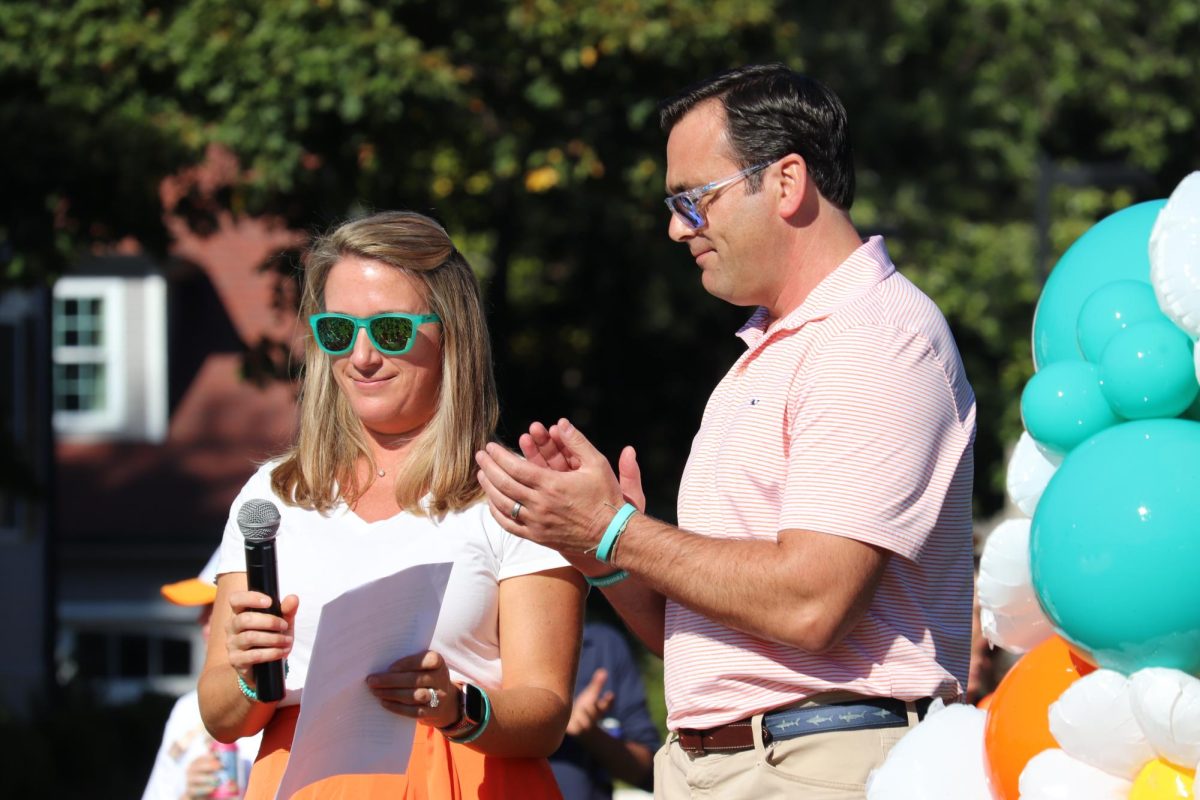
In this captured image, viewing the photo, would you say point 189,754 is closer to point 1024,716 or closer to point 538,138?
point 1024,716

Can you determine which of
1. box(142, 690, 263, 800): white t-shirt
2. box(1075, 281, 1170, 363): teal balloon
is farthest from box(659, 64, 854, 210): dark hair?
box(142, 690, 263, 800): white t-shirt

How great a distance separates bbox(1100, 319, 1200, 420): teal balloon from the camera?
2.45 meters

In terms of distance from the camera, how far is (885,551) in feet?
8.46

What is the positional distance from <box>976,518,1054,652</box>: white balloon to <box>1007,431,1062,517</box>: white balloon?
39 millimetres

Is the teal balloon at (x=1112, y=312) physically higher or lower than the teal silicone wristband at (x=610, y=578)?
higher

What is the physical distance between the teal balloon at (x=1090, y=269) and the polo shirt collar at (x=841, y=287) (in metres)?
0.31

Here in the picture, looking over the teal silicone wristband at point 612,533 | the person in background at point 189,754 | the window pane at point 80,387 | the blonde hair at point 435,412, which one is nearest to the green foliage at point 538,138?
the person in background at point 189,754

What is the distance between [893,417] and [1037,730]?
59 cm

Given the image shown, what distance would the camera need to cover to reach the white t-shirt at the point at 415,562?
9.55 ft

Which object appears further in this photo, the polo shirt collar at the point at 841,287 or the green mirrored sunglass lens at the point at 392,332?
the green mirrored sunglass lens at the point at 392,332

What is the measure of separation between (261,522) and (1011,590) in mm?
1348

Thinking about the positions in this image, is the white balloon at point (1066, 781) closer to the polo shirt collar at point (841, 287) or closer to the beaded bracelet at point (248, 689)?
the polo shirt collar at point (841, 287)

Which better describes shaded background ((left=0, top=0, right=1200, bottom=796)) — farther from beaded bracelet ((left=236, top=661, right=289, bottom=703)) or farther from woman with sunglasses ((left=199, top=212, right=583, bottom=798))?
beaded bracelet ((left=236, top=661, right=289, bottom=703))

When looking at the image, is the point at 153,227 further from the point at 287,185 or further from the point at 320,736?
the point at 320,736
